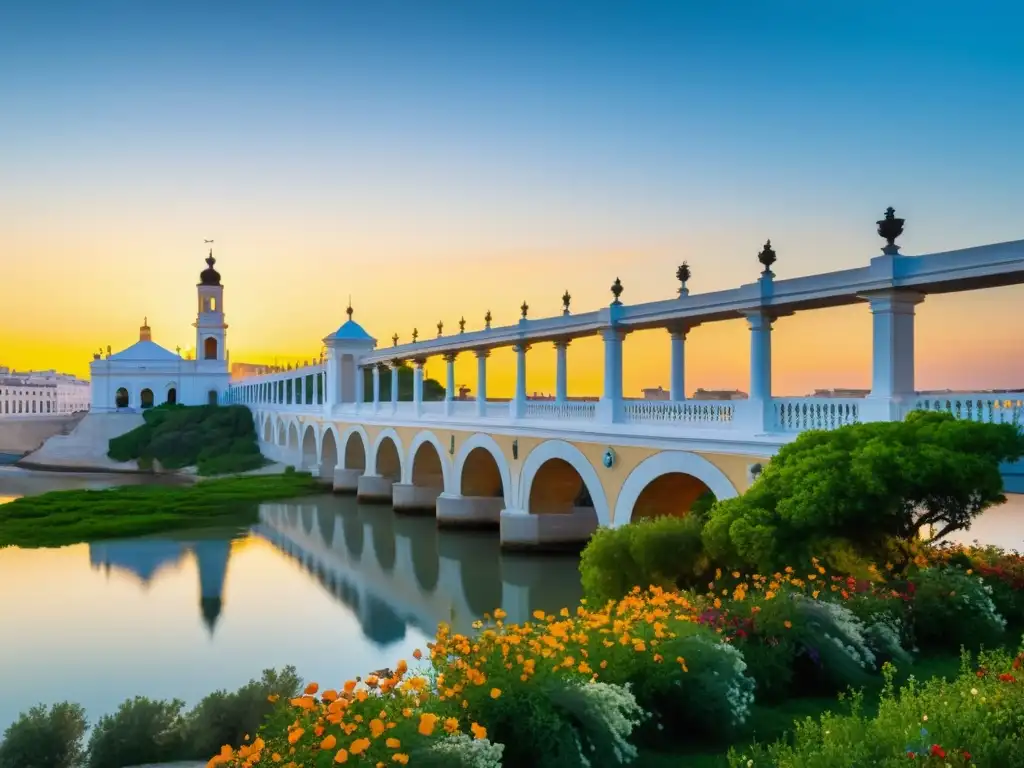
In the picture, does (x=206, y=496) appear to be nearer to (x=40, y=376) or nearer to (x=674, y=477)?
(x=674, y=477)

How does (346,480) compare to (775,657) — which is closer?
(775,657)

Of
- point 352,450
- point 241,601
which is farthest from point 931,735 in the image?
point 352,450

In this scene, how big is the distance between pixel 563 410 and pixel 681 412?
19.4 ft

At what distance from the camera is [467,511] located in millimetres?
31562

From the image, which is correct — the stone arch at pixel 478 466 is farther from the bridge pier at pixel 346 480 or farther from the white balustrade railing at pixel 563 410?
the bridge pier at pixel 346 480

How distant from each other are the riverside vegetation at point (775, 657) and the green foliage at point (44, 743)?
7.96 feet

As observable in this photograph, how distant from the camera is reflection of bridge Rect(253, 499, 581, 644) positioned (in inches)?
845

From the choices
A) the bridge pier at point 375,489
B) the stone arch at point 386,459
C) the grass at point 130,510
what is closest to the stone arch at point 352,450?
the grass at point 130,510

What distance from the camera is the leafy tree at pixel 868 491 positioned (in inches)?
426

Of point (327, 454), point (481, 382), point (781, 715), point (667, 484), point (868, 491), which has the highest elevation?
point (481, 382)

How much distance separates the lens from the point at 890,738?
231 inches

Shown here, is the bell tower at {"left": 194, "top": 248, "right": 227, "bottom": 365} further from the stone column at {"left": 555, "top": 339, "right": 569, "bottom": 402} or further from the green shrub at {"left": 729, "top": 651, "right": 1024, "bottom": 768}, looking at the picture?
the green shrub at {"left": 729, "top": 651, "right": 1024, "bottom": 768}

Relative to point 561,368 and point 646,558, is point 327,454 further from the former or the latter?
point 646,558

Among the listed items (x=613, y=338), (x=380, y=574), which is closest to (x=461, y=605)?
(x=380, y=574)
